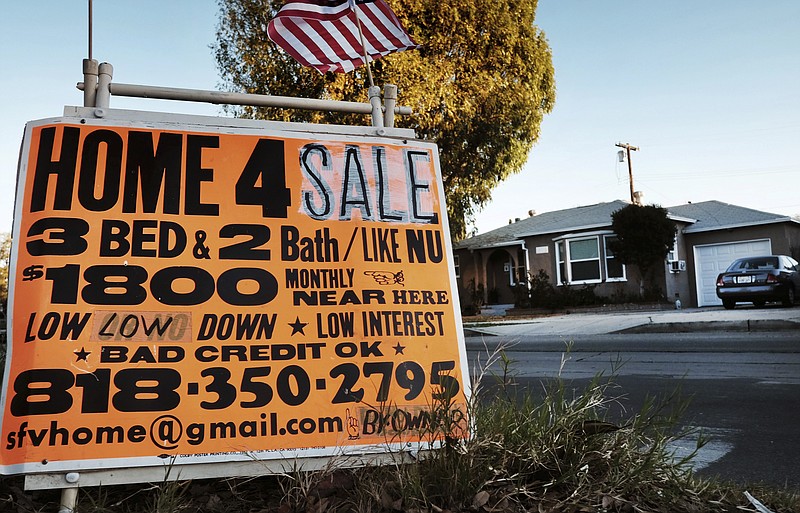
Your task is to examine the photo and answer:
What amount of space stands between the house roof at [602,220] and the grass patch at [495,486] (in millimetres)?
24765

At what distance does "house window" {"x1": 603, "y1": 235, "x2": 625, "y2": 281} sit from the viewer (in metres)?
25.7

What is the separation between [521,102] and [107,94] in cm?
1808

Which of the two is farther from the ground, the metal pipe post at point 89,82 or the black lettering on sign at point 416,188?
the metal pipe post at point 89,82

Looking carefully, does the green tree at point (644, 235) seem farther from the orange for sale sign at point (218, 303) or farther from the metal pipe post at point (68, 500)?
the metal pipe post at point (68, 500)

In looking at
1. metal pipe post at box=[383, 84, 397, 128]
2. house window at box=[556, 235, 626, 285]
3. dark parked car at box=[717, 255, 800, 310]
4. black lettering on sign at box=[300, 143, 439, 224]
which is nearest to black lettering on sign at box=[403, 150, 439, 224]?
black lettering on sign at box=[300, 143, 439, 224]

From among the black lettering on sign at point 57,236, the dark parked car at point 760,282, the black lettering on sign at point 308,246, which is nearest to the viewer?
the black lettering on sign at point 57,236

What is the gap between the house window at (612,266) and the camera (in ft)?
84.4

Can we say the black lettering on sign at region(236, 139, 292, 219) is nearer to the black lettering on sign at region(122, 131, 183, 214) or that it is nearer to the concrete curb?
the black lettering on sign at region(122, 131, 183, 214)

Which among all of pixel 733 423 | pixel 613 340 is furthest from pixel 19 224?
pixel 613 340

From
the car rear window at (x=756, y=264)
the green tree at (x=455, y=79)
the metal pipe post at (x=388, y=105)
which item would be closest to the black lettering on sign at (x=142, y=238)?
the metal pipe post at (x=388, y=105)

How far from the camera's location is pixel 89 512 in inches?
88.9

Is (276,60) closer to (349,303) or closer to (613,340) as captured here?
(613,340)

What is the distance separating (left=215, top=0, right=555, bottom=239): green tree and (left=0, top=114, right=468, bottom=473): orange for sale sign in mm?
13304

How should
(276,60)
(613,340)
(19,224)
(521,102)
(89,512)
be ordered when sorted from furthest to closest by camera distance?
1. (521,102)
2. (276,60)
3. (613,340)
4. (19,224)
5. (89,512)
